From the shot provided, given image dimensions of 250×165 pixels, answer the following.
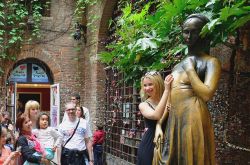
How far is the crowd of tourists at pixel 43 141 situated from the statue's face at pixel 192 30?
2.20 meters

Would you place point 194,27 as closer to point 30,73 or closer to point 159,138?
point 159,138

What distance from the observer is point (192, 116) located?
133 inches

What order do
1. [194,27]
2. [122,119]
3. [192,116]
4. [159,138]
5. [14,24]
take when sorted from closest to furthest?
[192,116]
[194,27]
[159,138]
[122,119]
[14,24]

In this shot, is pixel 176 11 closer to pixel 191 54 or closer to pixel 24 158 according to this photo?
pixel 191 54

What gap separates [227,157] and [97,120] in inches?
300

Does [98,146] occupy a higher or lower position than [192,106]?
lower

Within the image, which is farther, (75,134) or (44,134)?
(75,134)

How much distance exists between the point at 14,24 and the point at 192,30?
10.6m

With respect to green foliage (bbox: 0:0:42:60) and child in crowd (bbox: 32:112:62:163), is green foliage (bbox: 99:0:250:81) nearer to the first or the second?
child in crowd (bbox: 32:112:62:163)

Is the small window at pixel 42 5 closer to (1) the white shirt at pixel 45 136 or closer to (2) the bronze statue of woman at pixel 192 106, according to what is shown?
(1) the white shirt at pixel 45 136

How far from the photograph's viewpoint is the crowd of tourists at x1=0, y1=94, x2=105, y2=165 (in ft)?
18.8

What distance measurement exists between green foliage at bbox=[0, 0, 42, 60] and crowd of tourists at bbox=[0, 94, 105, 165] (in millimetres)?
5083

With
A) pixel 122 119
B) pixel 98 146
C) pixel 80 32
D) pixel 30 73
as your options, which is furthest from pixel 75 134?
pixel 30 73

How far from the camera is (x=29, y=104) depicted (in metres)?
6.23
